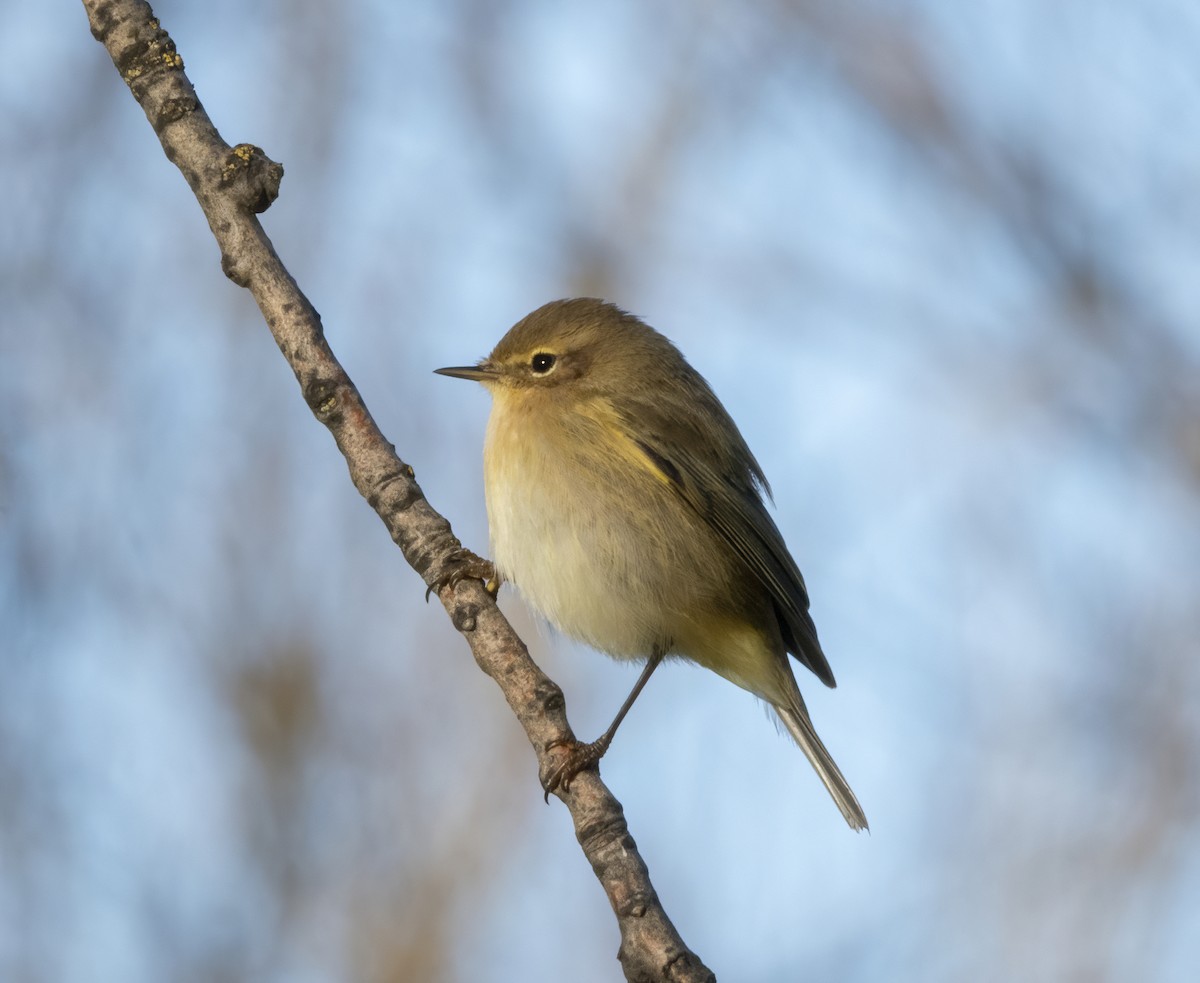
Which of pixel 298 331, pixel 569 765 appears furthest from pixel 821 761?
pixel 298 331

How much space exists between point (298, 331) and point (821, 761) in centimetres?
267

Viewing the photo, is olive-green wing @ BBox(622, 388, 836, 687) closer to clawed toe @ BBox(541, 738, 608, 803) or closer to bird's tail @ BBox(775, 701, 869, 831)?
bird's tail @ BBox(775, 701, 869, 831)

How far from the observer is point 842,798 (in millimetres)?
4680

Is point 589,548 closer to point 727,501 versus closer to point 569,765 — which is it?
point 727,501

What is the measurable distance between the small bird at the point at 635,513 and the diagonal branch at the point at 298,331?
1.01 m

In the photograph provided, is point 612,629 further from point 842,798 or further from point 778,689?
point 842,798

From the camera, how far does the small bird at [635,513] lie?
4348 millimetres

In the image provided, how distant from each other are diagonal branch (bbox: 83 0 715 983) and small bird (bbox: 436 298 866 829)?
1.01 m

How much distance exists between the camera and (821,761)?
15.8ft

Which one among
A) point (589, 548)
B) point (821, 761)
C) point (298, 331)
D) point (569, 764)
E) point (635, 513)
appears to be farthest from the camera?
point (821, 761)

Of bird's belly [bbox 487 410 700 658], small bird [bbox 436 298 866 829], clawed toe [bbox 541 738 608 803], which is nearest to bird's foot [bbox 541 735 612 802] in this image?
clawed toe [bbox 541 738 608 803]

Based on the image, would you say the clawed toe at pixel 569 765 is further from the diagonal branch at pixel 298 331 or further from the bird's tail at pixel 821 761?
the bird's tail at pixel 821 761

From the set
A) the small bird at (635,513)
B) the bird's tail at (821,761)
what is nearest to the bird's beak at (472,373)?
the small bird at (635,513)

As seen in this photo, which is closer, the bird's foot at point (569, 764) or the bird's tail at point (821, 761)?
the bird's foot at point (569, 764)
